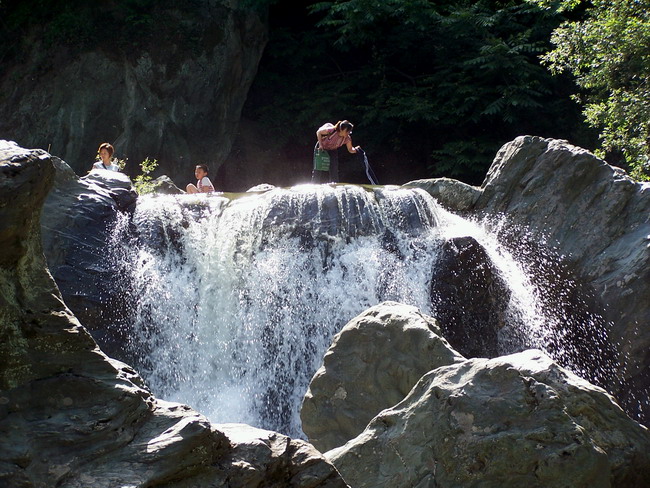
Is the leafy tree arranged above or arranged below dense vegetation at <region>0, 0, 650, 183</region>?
below

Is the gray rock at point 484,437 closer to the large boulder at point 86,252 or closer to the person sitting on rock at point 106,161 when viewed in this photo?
the large boulder at point 86,252

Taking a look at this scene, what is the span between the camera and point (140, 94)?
19000 mm

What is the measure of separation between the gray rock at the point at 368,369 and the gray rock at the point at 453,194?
225 inches

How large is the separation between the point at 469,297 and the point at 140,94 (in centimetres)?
1109

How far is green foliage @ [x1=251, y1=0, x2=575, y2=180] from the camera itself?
19969mm

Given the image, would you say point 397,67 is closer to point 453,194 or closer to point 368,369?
point 453,194

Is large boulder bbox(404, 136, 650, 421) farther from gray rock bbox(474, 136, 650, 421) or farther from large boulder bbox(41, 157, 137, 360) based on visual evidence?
large boulder bbox(41, 157, 137, 360)

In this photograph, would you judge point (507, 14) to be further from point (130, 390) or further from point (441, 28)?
point (130, 390)

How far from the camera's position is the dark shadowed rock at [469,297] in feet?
33.1

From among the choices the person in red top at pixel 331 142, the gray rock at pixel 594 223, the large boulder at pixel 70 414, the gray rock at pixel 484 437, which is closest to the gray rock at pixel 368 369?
the gray rock at pixel 484 437

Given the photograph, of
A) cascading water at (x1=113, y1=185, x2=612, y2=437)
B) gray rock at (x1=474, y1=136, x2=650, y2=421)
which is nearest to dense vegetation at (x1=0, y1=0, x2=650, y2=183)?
gray rock at (x1=474, y1=136, x2=650, y2=421)

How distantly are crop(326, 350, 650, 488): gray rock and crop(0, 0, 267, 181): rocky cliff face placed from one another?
1486 centimetres

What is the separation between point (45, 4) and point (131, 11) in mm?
2136

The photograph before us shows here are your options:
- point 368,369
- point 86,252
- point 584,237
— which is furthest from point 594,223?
point 86,252
